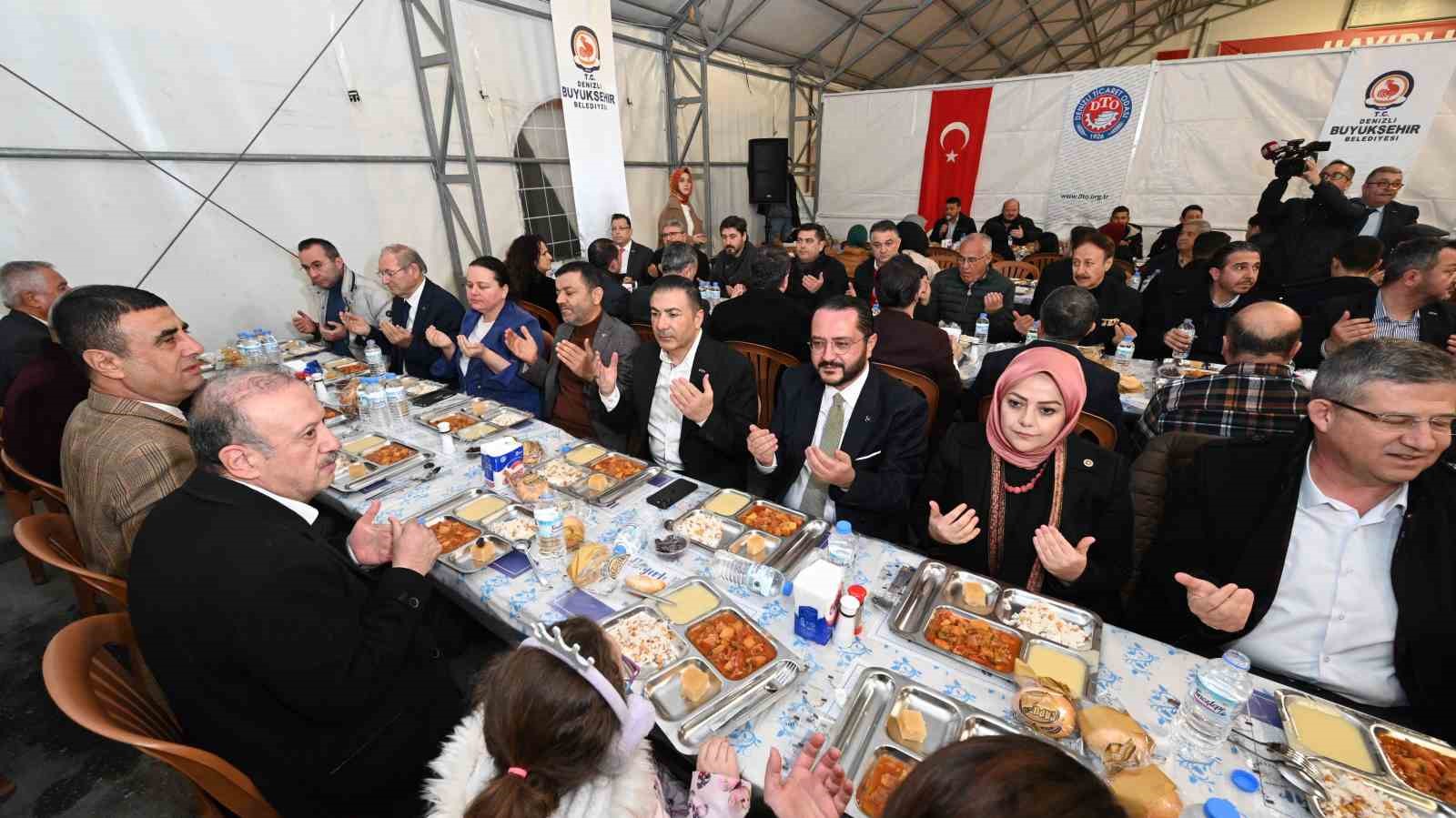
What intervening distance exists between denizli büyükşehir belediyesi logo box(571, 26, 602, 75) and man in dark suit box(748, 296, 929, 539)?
244 inches

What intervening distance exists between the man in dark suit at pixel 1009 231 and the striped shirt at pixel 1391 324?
4825 millimetres

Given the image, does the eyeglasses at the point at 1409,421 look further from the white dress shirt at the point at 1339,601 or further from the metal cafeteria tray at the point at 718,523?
the metal cafeteria tray at the point at 718,523

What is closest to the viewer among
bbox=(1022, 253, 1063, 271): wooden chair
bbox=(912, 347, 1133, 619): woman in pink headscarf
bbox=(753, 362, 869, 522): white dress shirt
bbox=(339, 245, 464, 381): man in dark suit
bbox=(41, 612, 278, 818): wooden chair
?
bbox=(41, 612, 278, 818): wooden chair

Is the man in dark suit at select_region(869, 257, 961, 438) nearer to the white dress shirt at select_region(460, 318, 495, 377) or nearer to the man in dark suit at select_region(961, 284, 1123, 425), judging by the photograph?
the man in dark suit at select_region(961, 284, 1123, 425)

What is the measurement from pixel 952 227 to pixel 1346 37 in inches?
574

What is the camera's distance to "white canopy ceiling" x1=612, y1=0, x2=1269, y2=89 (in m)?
9.23

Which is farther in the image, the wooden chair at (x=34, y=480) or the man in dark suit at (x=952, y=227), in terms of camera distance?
the man in dark suit at (x=952, y=227)

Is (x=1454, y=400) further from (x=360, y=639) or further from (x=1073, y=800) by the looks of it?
(x=360, y=639)

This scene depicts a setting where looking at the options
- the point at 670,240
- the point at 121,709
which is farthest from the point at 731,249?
the point at 121,709

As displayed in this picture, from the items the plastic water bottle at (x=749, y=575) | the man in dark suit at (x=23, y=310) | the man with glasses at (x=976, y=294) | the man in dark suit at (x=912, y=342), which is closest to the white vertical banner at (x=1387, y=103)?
the man with glasses at (x=976, y=294)

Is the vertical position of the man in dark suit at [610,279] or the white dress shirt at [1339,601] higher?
the man in dark suit at [610,279]

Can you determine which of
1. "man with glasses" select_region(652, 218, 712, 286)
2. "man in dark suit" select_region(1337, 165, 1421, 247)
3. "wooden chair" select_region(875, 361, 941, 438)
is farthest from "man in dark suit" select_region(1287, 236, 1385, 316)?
"man with glasses" select_region(652, 218, 712, 286)

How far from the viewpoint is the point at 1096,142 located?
942 centimetres

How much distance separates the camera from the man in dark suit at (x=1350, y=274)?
A: 406cm
